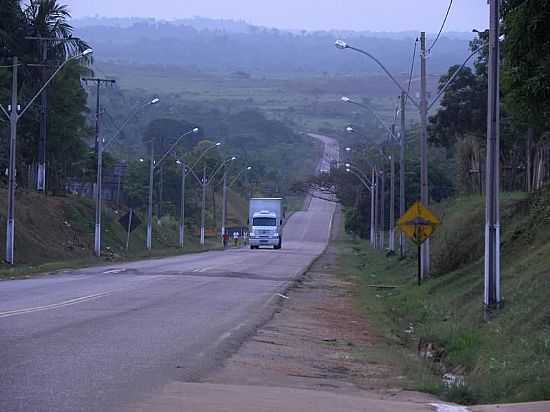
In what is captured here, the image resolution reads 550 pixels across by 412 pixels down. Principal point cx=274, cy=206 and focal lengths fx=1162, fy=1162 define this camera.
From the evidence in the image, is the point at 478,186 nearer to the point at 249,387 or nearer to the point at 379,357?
the point at 379,357

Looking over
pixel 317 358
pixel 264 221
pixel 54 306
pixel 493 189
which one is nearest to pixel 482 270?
pixel 493 189

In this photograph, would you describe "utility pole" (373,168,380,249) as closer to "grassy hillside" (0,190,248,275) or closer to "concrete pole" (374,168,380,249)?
"concrete pole" (374,168,380,249)

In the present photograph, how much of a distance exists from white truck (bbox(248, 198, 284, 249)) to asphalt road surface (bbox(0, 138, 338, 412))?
45.9 metres

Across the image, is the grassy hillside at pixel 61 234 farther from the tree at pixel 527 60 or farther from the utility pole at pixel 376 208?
the tree at pixel 527 60

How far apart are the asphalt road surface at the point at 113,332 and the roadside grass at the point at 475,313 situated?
302cm

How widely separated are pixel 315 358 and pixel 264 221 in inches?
2654

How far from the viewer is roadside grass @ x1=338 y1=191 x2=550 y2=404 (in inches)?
583

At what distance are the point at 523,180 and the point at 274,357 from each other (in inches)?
1235

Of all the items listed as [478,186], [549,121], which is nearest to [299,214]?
[478,186]

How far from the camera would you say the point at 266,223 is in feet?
278

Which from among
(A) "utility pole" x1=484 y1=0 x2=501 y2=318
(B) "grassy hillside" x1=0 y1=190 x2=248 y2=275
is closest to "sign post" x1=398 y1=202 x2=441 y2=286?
(A) "utility pole" x1=484 y1=0 x2=501 y2=318

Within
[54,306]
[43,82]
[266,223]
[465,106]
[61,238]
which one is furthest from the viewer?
[266,223]

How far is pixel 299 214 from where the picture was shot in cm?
14625

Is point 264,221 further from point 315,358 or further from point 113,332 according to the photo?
point 315,358
